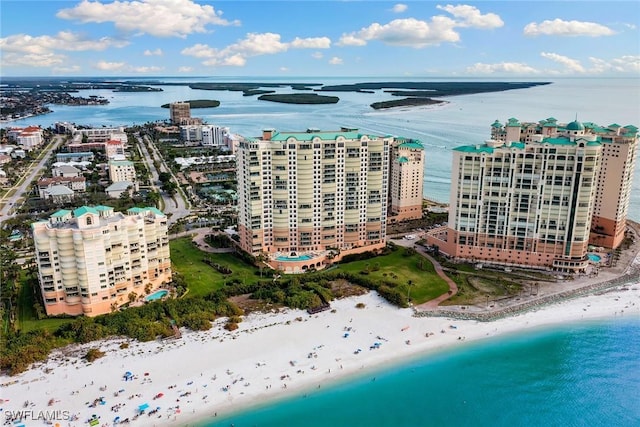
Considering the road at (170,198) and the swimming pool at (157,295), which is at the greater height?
the road at (170,198)

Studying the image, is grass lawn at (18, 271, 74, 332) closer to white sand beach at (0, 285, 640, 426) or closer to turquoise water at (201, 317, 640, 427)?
white sand beach at (0, 285, 640, 426)

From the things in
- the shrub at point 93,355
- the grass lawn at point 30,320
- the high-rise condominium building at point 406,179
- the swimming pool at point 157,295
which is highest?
the high-rise condominium building at point 406,179

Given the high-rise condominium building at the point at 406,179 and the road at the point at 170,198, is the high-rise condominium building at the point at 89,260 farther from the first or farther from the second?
the high-rise condominium building at the point at 406,179

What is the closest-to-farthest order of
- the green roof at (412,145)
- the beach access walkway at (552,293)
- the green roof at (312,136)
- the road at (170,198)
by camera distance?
the beach access walkway at (552,293) < the green roof at (312,136) < the green roof at (412,145) < the road at (170,198)

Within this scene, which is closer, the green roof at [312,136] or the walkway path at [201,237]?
the green roof at [312,136]

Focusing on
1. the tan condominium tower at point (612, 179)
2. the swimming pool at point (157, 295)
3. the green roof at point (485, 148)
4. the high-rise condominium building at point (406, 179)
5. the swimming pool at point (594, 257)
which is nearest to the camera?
the swimming pool at point (157, 295)

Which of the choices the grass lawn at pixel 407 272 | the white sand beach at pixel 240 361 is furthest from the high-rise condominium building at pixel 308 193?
the white sand beach at pixel 240 361

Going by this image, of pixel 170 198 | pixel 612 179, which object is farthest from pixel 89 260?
pixel 612 179

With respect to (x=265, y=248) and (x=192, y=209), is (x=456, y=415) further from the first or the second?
(x=192, y=209)
